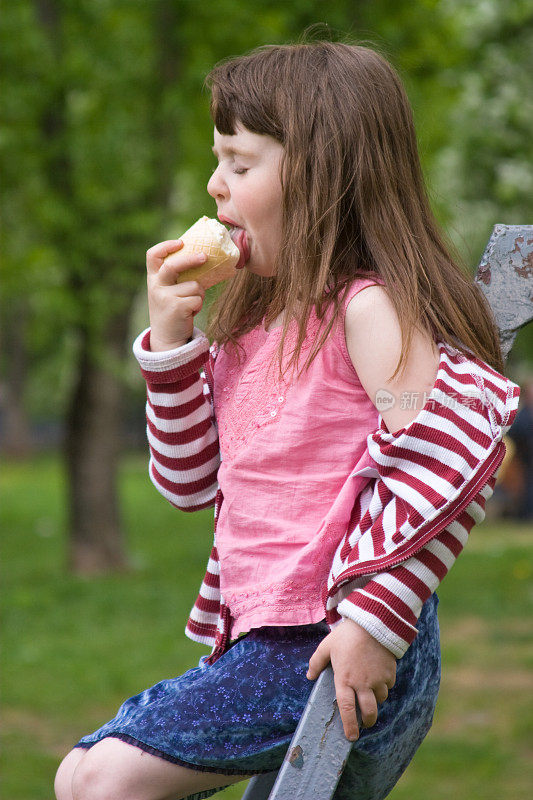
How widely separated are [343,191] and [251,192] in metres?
0.17

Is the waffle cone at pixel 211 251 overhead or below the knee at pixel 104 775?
overhead

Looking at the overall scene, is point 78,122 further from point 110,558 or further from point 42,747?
point 42,747

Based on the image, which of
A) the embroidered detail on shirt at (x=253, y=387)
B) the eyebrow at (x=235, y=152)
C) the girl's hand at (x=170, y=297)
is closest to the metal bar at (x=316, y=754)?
the embroidered detail on shirt at (x=253, y=387)

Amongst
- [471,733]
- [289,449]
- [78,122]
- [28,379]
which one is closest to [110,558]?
[78,122]

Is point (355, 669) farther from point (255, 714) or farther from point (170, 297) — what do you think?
point (170, 297)

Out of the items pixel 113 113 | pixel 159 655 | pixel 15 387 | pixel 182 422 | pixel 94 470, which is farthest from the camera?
pixel 15 387

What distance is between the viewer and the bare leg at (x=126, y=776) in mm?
1639

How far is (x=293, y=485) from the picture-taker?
1.78m

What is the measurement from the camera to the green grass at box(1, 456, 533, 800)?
520 centimetres

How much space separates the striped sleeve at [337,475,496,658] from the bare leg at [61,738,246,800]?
38cm

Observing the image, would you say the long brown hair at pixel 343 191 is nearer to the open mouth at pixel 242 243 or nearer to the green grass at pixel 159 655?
the open mouth at pixel 242 243

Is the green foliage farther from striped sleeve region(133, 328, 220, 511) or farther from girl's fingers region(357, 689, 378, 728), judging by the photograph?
girl's fingers region(357, 689, 378, 728)

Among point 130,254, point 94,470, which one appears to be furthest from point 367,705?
point 94,470

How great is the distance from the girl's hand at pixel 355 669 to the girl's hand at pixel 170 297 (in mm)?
637
